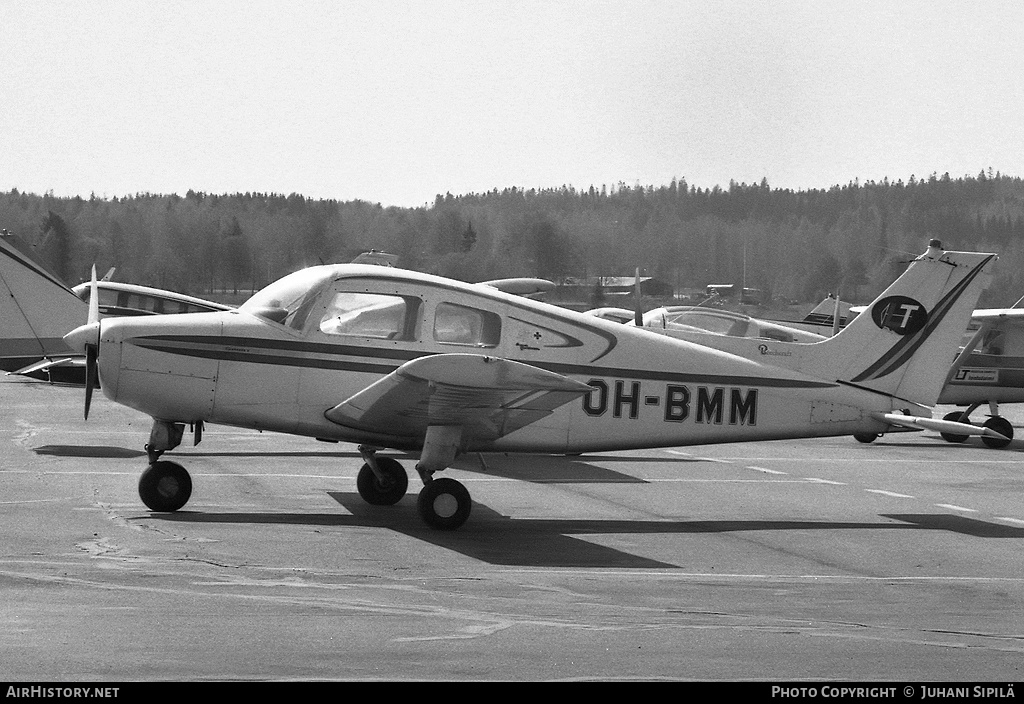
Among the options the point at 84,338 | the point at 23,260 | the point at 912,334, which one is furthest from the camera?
A: the point at 23,260

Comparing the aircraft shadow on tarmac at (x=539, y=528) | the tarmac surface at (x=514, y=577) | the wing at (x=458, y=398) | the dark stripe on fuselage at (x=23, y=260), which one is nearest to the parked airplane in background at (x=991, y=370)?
the tarmac surface at (x=514, y=577)

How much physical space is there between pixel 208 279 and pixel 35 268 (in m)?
48.3

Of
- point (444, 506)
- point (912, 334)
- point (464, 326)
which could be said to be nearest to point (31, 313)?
point (464, 326)

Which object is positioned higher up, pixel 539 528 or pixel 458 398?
pixel 458 398

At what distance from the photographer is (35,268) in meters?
19.9

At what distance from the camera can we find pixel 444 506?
1021cm

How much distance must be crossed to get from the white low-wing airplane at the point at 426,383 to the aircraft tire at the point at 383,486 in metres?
0.02

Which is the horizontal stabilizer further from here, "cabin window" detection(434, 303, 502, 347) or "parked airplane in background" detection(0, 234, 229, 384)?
"parked airplane in background" detection(0, 234, 229, 384)

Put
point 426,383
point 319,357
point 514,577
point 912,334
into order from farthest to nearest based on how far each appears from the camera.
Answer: point 912,334, point 319,357, point 426,383, point 514,577

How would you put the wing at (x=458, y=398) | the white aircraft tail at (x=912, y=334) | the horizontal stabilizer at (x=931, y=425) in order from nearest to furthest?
the wing at (x=458, y=398), the horizontal stabilizer at (x=931, y=425), the white aircraft tail at (x=912, y=334)

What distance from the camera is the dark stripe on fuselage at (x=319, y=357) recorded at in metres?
10.6

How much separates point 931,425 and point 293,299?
598 centimetres

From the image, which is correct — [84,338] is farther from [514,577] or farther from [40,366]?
[40,366]

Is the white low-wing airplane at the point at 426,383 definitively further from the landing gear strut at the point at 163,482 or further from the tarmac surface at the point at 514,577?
the tarmac surface at the point at 514,577
